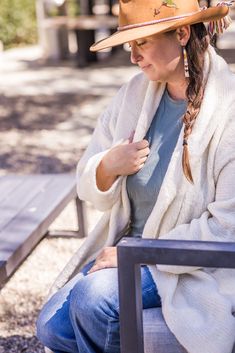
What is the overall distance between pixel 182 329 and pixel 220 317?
0.11m

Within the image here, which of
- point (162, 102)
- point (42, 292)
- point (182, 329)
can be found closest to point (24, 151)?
point (42, 292)

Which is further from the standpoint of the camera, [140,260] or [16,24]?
[16,24]

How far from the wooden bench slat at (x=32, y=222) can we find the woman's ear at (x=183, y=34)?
115 centimetres

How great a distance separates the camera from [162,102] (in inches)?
92.1

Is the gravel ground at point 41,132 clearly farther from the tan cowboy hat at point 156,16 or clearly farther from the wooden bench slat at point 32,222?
the tan cowboy hat at point 156,16

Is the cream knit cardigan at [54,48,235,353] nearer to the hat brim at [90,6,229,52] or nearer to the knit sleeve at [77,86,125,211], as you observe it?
Answer: the knit sleeve at [77,86,125,211]

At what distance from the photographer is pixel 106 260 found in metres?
2.26

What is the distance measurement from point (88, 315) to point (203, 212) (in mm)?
467

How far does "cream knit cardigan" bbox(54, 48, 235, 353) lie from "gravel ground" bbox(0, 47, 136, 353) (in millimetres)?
1210

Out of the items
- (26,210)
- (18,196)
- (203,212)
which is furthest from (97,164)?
(18,196)

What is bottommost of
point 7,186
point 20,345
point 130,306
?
point 20,345

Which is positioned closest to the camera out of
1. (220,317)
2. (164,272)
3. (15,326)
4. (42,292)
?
(220,317)

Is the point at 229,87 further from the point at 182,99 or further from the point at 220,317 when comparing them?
the point at 220,317

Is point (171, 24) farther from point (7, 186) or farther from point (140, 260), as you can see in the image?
point (7, 186)
